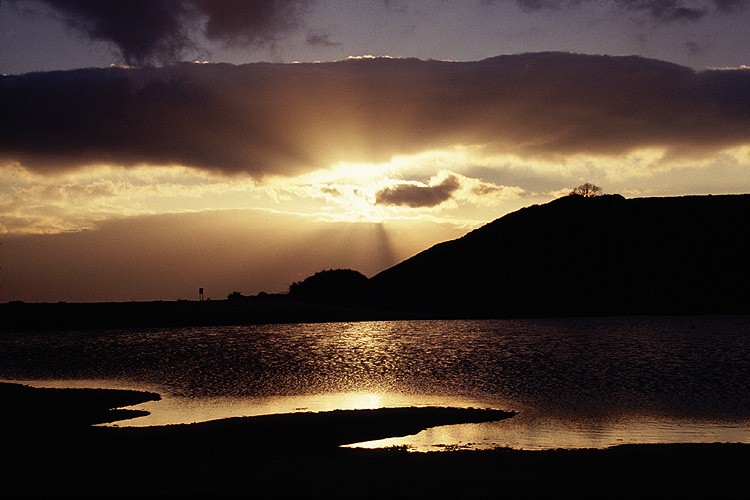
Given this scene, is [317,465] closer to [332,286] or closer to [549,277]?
[549,277]

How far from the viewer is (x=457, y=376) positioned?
3547 centimetres

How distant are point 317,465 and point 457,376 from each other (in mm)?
19975

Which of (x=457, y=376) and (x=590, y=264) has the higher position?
(x=590, y=264)

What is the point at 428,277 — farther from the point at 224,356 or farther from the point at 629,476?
the point at 629,476

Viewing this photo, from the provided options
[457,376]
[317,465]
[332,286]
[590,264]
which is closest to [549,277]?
[590,264]

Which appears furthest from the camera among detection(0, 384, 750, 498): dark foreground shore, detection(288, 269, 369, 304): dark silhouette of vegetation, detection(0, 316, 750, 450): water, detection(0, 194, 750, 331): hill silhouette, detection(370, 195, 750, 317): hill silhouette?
detection(288, 269, 369, 304): dark silhouette of vegetation

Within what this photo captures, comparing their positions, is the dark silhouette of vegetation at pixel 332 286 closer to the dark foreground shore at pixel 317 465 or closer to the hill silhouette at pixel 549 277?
the hill silhouette at pixel 549 277

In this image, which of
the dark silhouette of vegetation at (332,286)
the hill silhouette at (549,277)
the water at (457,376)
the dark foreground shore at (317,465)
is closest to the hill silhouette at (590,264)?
the hill silhouette at (549,277)

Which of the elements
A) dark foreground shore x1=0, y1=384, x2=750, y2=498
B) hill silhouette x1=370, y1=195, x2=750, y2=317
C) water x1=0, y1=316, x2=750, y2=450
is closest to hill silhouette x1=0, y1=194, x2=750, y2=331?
hill silhouette x1=370, y1=195, x2=750, y2=317

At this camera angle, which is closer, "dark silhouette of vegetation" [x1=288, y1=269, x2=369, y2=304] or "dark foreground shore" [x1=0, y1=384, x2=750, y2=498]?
"dark foreground shore" [x1=0, y1=384, x2=750, y2=498]

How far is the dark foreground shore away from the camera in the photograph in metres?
14.2

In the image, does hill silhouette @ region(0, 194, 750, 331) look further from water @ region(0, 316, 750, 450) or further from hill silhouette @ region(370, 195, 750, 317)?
water @ region(0, 316, 750, 450)

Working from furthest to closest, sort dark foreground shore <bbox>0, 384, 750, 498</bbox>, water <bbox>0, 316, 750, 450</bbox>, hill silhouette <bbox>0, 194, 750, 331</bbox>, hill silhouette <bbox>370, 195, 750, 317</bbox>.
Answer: hill silhouette <bbox>370, 195, 750, 317</bbox>, hill silhouette <bbox>0, 194, 750, 331</bbox>, water <bbox>0, 316, 750, 450</bbox>, dark foreground shore <bbox>0, 384, 750, 498</bbox>

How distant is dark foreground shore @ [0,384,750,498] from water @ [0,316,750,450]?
6.69ft
